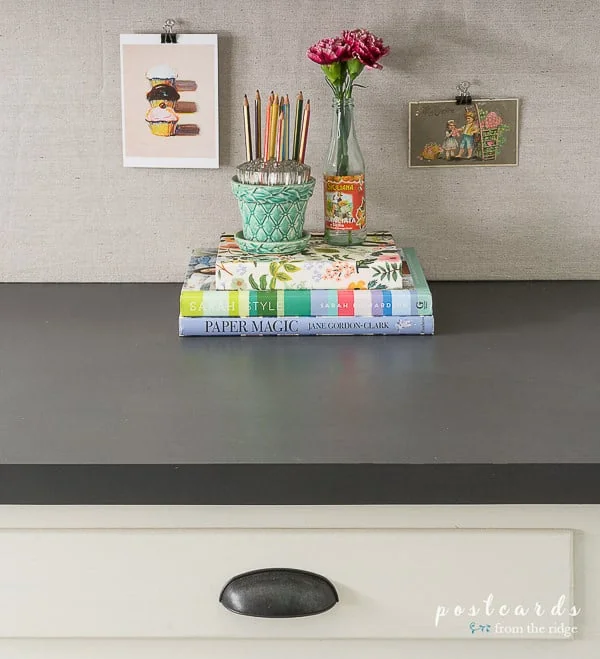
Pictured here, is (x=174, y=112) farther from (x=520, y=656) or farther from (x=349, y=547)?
(x=520, y=656)

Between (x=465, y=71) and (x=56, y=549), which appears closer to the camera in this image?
(x=56, y=549)

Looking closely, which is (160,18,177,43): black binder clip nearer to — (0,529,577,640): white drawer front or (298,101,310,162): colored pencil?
(298,101,310,162): colored pencil

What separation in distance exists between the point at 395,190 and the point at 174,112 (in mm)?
332

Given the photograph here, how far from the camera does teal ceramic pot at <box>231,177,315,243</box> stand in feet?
3.88

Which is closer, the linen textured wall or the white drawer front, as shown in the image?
the white drawer front

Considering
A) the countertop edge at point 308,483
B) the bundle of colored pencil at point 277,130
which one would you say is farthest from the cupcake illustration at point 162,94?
the countertop edge at point 308,483

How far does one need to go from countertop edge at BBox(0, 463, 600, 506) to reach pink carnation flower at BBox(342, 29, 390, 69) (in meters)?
0.60

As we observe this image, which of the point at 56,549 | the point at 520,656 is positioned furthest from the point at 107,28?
the point at 520,656

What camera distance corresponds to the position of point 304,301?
1.13m

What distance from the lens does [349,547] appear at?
85 cm

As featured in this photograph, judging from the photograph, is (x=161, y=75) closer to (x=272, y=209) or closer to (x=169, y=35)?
(x=169, y=35)

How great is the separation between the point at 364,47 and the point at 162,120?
0.31m

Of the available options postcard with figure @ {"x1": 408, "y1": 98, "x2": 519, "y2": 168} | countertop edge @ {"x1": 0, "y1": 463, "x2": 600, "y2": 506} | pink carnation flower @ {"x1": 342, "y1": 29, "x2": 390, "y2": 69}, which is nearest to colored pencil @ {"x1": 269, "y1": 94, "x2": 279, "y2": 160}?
pink carnation flower @ {"x1": 342, "y1": 29, "x2": 390, "y2": 69}

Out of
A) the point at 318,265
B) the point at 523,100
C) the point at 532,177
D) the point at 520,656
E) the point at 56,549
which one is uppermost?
the point at 523,100
